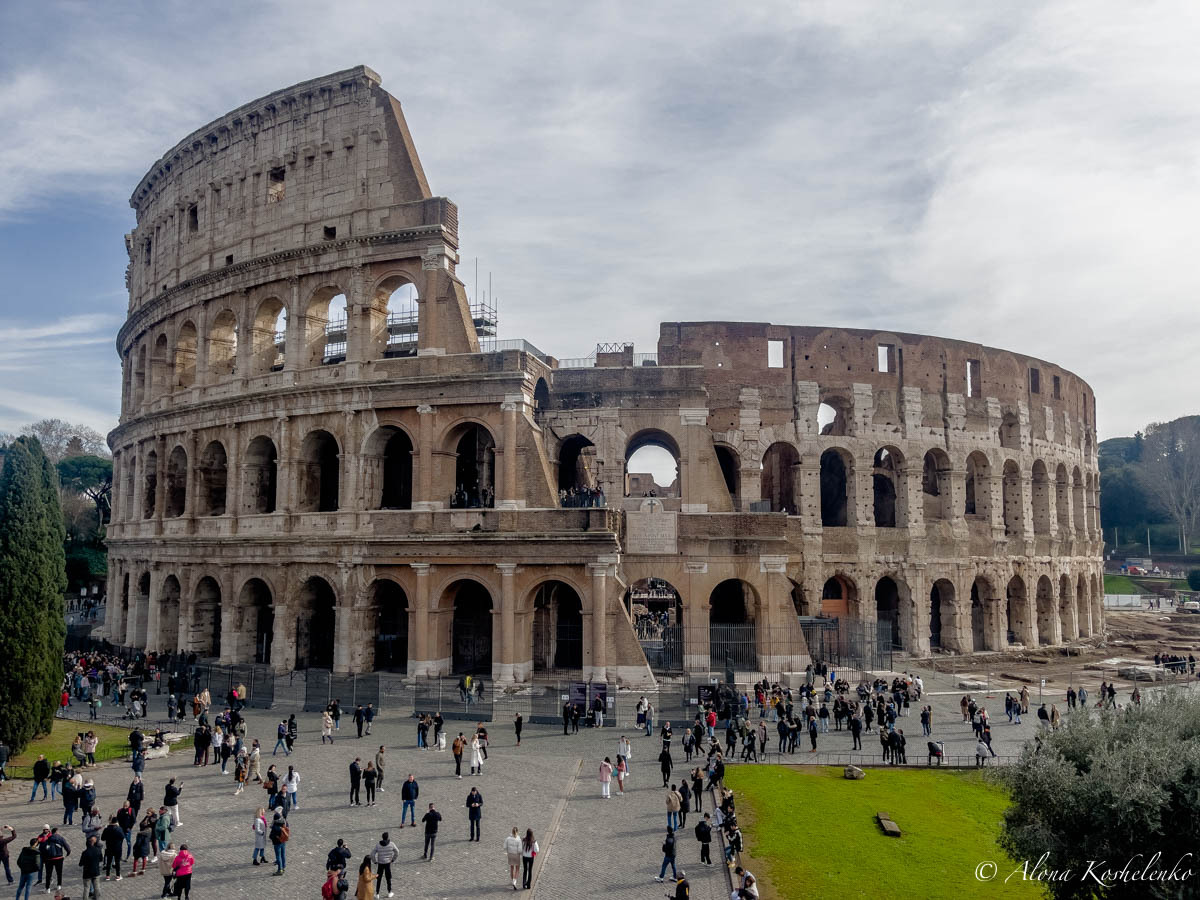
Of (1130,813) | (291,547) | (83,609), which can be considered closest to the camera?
(1130,813)

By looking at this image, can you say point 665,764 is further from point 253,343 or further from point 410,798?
point 253,343

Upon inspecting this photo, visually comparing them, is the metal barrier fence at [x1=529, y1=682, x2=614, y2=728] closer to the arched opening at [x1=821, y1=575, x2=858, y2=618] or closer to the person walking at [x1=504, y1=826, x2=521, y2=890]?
the person walking at [x1=504, y1=826, x2=521, y2=890]

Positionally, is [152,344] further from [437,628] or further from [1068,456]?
[1068,456]

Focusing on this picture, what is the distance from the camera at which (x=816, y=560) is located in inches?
1225

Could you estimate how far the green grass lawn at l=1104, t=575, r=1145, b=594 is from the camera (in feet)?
203

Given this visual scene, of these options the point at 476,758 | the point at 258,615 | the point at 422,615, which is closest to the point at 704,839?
the point at 476,758

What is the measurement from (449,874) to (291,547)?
1713 cm

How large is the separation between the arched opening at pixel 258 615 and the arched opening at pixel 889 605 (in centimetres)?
2320

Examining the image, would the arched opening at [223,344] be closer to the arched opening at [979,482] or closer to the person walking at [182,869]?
the person walking at [182,869]

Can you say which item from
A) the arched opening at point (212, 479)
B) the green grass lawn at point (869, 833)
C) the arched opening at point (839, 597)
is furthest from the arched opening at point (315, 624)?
the arched opening at point (839, 597)

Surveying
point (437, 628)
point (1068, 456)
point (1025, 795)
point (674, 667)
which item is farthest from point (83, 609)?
point (1068, 456)

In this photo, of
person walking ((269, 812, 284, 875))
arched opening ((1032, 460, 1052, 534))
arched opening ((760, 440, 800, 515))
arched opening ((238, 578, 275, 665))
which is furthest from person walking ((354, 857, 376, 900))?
arched opening ((1032, 460, 1052, 534))

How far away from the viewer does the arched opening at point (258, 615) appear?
2836 cm

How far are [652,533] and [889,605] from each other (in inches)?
514
